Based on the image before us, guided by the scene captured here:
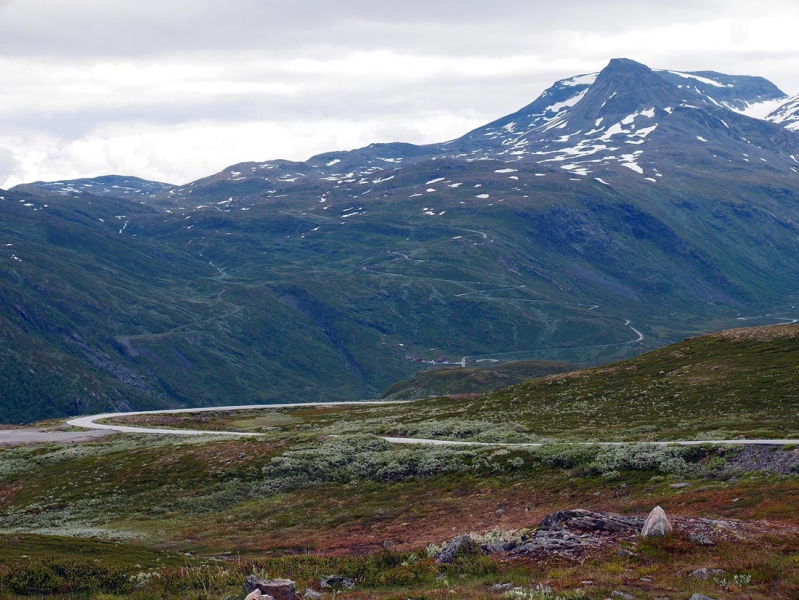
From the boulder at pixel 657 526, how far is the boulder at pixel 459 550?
654cm

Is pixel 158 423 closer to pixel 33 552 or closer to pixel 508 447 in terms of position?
pixel 508 447

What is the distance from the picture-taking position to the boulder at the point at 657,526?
1122 inches

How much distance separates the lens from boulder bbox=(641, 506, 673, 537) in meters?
28.5

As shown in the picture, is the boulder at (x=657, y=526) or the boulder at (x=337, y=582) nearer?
the boulder at (x=337, y=582)

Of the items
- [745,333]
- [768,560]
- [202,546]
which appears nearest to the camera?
[768,560]

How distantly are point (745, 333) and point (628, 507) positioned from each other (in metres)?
79.2

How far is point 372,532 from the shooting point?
44.2 meters

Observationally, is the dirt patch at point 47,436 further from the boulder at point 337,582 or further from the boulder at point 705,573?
the boulder at point 705,573

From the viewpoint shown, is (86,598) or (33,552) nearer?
(86,598)

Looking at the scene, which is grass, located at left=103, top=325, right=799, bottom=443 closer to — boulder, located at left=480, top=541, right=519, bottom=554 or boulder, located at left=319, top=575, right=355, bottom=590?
boulder, located at left=480, top=541, right=519, bottom=554

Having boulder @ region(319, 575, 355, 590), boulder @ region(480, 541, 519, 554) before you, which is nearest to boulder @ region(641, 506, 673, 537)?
boulder @ region(480, 541, 519, 554)

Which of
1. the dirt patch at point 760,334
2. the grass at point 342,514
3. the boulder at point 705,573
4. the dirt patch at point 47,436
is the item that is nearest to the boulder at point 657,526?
the grass at point 342,514

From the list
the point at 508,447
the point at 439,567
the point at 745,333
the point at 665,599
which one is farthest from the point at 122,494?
the point at 745,333

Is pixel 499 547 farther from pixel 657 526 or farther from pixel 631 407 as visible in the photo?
pixel 631 407
